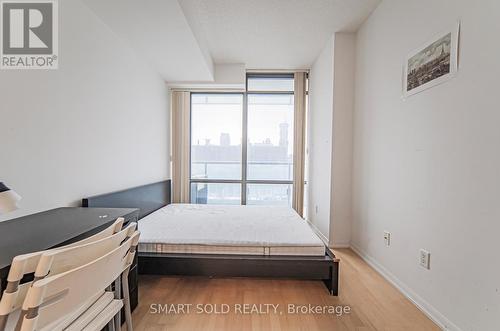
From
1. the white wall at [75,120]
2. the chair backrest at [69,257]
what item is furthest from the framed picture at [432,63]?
the white wall at [75,120]

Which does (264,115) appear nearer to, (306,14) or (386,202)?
(306,14)

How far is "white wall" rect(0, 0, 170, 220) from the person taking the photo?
1.54m

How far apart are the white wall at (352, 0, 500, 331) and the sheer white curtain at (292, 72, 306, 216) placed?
5.53 feet

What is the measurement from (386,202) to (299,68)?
2.89 metres

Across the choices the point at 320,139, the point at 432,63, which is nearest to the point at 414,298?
the point at 432,63

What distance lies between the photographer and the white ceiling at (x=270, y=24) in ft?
8.51

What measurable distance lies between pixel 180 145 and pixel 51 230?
3.35 m

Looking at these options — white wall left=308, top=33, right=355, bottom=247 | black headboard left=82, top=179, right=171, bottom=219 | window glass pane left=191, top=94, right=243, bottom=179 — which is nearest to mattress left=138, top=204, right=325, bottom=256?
black headboard left=82, top=179, right=171, bottom=219

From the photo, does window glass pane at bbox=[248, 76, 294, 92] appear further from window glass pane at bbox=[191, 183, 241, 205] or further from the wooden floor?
the wooden floor

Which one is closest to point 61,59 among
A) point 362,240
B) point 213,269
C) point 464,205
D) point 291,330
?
point 213,269

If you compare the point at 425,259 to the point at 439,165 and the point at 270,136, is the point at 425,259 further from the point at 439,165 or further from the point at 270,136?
→ the point at 270,136

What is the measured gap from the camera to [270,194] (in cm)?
466

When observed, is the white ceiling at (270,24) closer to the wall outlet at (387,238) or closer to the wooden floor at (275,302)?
the wall outlet at (387,238)

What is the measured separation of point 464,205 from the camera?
1.50 m
